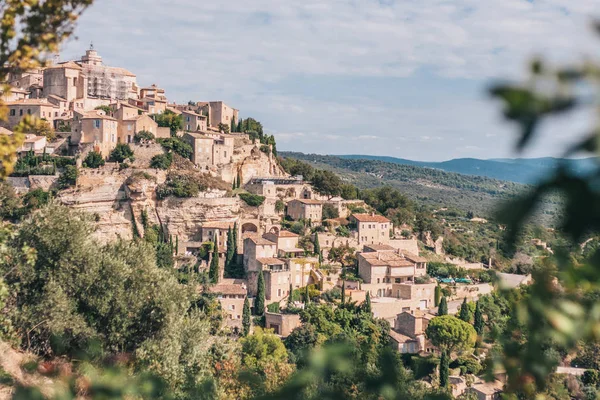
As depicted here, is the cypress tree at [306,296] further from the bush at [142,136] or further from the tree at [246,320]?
the bush at [142,136]

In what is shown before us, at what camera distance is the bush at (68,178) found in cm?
4072

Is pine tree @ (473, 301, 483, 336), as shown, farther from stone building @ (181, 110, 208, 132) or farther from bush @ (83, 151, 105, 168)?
bush @ (83, 151, 105, 168)

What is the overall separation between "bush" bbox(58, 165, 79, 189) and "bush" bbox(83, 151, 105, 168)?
1.52 metres

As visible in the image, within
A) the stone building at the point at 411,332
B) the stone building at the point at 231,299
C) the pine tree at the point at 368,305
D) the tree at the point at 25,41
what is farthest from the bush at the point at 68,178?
the tree at the point at 25,41

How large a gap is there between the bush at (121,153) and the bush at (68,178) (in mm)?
3234

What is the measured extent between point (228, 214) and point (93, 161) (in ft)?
31.6

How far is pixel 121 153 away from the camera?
43.4 metres

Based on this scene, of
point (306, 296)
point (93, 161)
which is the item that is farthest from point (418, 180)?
point (306, 296)

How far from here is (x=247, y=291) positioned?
37.9 metres

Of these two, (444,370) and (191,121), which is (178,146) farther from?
(444,370)

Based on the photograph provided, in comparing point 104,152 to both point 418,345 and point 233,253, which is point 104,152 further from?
point 418,345

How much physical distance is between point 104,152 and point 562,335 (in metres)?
43.7

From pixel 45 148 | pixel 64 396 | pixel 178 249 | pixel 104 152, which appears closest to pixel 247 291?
pixel 178 249

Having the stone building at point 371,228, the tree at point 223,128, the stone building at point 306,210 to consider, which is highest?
the tree at point 223,128
